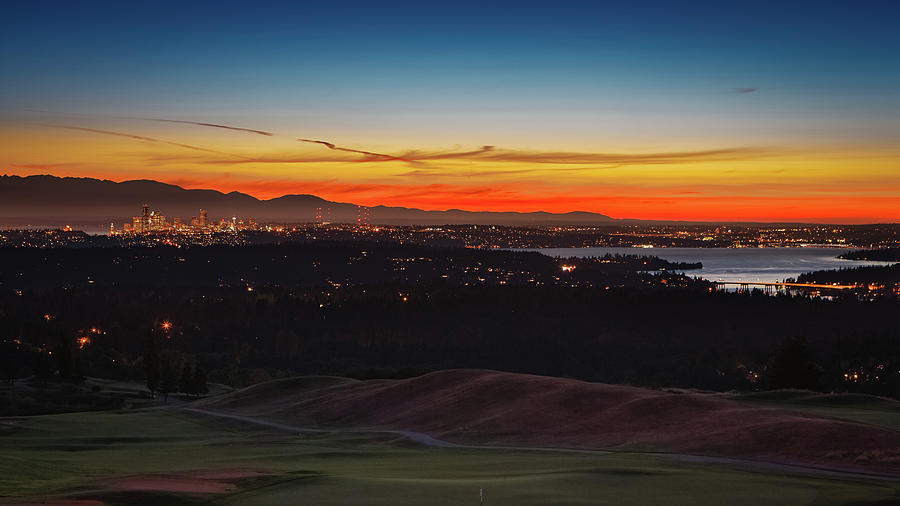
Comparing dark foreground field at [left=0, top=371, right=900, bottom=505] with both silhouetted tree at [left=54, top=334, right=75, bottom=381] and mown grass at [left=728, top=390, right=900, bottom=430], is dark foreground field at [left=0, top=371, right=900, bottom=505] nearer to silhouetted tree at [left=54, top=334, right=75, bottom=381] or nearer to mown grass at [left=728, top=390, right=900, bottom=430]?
mown grass at [left=728, top=390, right=900, bottom=430]

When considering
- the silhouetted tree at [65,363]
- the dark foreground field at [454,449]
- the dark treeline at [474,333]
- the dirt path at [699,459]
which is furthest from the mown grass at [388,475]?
the dark treeline at [474,333]

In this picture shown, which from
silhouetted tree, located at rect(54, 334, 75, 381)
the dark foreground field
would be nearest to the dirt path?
the dark foreground field

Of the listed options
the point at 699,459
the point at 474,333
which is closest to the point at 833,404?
the point at 699,459

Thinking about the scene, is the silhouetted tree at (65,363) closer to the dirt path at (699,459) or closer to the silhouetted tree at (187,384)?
the silhouetted tree at (187,384)

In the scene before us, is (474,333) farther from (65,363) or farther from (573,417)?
(573,417)

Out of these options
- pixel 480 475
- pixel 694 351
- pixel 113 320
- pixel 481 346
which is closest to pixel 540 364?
pixel 481 346
